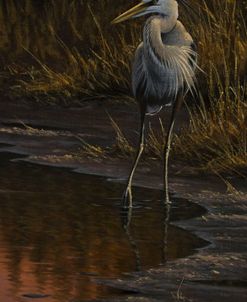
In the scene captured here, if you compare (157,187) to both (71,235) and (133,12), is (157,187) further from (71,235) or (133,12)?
(71,235)

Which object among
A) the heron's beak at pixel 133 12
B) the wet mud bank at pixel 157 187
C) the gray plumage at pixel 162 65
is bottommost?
the wet mud bank at pixel 157 187

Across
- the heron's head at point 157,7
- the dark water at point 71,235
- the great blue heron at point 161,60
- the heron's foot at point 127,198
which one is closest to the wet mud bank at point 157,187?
the dark water at point 71,235

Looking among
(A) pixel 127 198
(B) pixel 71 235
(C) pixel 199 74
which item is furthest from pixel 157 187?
(C) pixel 199 74

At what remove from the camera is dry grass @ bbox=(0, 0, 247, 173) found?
11.5 m

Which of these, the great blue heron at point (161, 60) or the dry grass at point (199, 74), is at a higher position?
the great blue heron at point (161, 60)

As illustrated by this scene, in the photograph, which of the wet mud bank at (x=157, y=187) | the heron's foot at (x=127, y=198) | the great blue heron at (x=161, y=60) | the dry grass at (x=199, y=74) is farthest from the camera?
the dry grass at (x=199, y=74)

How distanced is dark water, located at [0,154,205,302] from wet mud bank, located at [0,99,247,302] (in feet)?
0.50

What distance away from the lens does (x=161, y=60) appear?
9.80 m

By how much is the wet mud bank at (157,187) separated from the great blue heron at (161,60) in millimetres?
671

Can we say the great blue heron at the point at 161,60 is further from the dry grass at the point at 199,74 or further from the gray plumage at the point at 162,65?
the dry grass at the point at 199,74

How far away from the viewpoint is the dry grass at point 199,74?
37.6 ft

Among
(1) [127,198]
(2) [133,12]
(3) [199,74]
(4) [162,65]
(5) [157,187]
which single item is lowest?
(5) [157,187]

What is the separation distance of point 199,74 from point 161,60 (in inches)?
183

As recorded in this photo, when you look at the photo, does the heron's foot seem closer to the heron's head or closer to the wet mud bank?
the wet mud bank
